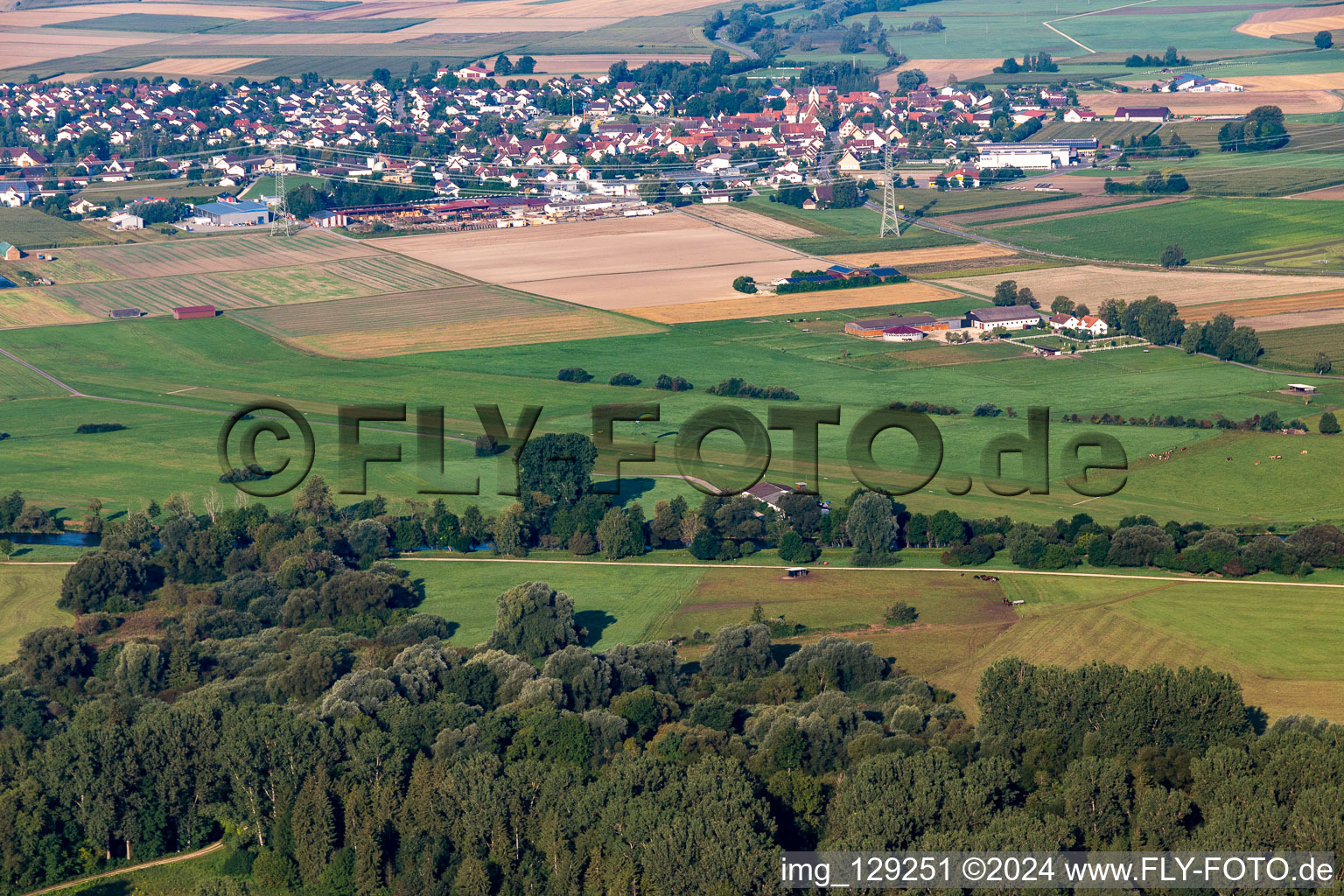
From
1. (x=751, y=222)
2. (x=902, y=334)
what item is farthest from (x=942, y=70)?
(x=902, y=334)

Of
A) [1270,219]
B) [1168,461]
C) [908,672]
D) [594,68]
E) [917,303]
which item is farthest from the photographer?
[594,68]

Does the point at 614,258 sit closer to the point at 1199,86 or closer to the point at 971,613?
the point at 971,613

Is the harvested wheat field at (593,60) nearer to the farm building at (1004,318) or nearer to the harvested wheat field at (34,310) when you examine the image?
the harvested wheat field at (34,310)

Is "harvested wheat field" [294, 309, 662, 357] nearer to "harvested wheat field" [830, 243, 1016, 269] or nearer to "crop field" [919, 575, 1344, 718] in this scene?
"harvested wheat field" [830, 243, 1016, 269]

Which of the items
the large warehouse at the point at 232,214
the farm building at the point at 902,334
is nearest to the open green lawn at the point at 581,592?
the farm building at the point at 902,334

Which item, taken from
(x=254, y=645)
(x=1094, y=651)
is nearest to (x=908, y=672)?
(x=1094, y=651)

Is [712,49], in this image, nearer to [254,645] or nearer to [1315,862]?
[254,645]
